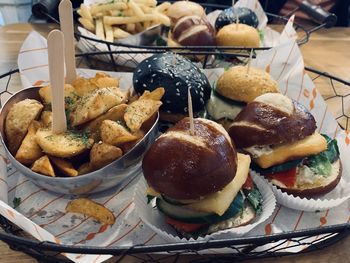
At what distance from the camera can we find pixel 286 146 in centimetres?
128

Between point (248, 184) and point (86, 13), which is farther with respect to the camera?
point (86, 13)

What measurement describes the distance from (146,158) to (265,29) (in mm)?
1832

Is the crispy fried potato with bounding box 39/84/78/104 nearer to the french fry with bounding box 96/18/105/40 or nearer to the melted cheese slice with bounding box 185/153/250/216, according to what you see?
the melted cheese slice with bounding box 185/153/250/216

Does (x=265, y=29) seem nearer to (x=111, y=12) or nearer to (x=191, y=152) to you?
(x=111, y=12)

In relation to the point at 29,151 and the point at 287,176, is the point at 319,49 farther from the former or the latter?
the point at 29,151

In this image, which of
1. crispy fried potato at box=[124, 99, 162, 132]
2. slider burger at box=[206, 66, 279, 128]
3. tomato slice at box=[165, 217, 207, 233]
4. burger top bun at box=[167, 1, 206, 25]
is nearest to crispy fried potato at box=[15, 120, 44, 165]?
crispy fried potato at box=[124, 99, 162, 132]

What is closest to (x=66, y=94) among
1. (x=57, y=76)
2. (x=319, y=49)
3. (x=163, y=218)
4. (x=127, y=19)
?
(x=57, y=76)

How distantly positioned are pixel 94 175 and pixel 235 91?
0.68 meters

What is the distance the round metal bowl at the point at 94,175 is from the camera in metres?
1.12

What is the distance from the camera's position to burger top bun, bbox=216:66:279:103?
1.52 metres

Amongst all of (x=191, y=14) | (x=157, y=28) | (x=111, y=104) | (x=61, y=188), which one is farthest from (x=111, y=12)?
(x=61, y=188)

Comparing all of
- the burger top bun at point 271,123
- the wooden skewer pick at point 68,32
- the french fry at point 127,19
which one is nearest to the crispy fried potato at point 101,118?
the wooden skewer pick at point 68,32

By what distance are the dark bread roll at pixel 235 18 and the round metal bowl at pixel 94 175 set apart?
132cm

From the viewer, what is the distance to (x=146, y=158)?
1.09 meters
